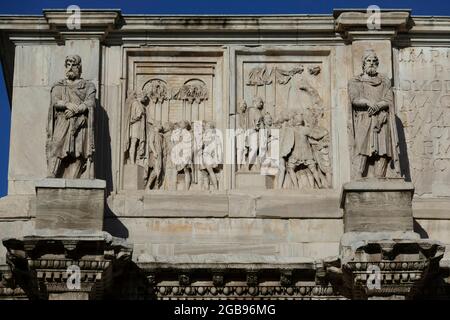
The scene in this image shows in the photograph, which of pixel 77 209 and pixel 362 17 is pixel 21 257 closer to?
pixel 77 209

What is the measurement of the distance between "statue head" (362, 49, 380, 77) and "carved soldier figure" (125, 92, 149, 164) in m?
2.86

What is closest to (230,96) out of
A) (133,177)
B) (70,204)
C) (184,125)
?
(184,125)

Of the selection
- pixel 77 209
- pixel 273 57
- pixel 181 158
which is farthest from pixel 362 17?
pixel 77 209

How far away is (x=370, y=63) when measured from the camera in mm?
24297

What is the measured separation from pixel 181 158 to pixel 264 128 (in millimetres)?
1151

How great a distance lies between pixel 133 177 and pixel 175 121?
38.7 inches

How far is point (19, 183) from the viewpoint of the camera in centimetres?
2422

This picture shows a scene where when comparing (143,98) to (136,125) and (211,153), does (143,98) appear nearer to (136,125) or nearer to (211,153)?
(136,125)

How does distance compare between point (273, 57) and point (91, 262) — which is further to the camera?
point (273, 57)

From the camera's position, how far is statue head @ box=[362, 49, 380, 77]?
79.7 ft

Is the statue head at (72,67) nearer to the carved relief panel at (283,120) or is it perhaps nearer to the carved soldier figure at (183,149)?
the carved soldier figure at (183,149)

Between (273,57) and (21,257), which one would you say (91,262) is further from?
(273,57)
